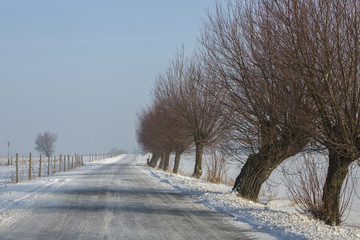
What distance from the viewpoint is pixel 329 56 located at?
25.2 feet

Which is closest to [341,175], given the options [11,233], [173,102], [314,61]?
[314,61]

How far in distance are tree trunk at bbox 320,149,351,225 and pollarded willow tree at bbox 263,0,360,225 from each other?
0.47m

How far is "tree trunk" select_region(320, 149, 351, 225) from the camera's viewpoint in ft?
30.1

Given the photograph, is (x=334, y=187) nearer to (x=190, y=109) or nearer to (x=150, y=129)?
(x=190, y=109)

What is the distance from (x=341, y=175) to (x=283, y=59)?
3073mm

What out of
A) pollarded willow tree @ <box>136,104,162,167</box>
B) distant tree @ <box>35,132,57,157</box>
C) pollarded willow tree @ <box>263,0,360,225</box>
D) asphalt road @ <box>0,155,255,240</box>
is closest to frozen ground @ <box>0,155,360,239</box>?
asphalt road @ <box>0,155,255,240</box>

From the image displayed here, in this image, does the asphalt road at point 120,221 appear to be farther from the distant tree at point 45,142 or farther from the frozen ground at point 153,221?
the distant tree at point 45,142

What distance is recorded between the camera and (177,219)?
29.1 feet

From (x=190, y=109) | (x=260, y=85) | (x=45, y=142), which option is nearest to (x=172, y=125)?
(x=190, y=109)

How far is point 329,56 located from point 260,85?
2.56 metres

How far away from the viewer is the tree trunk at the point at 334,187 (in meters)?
9.16

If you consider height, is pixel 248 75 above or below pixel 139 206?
above

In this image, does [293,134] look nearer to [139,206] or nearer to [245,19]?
[245,19]

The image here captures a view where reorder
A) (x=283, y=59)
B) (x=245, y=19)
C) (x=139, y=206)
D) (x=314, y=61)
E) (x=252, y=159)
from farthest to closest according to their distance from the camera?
1. (x=252, y=159)
2. (x=139, y=206)
3. (x=245, y=19)
4. (x=283, y=59)
5. (x=314, y=61)
